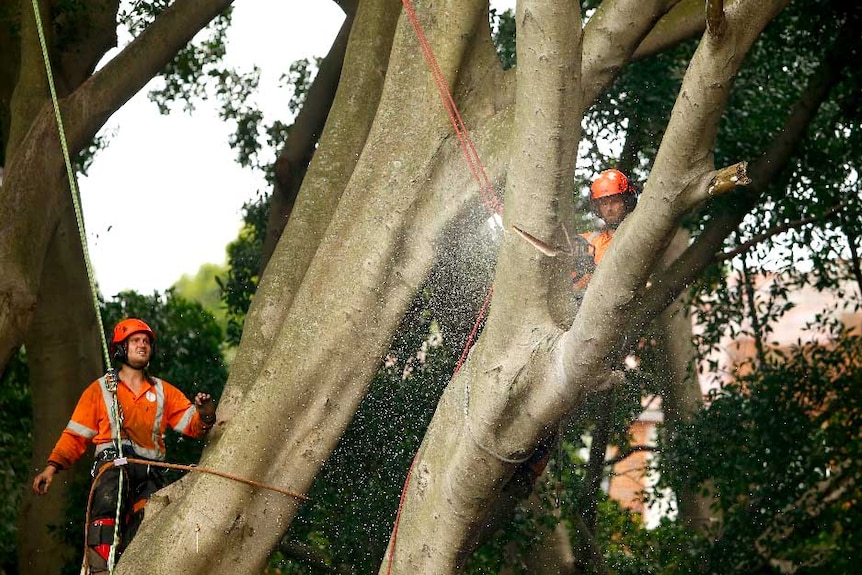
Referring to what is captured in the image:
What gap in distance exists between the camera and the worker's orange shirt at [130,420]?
23.2 feet

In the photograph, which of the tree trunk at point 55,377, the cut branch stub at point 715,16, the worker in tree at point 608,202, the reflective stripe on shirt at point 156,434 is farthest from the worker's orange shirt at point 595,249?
the tree trunk at point 55,377

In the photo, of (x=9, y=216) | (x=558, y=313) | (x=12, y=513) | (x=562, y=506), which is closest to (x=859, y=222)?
(x=562, y=506)

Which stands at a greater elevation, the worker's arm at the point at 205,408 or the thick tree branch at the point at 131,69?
the thick tree branch at the point at 131,69

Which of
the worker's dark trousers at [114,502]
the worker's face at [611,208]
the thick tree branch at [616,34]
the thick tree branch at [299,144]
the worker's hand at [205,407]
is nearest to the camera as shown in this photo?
the thick tree branch at [616,34]

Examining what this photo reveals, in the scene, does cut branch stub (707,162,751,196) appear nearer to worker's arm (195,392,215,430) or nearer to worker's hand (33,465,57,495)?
worker's arm (195,392,215,430)

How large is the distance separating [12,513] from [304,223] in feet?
17.3

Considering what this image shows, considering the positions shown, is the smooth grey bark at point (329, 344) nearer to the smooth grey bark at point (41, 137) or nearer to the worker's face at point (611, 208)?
the worker's face at point (611, 208)

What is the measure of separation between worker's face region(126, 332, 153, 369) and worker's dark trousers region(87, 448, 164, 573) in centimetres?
45

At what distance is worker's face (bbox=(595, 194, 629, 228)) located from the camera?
24.2ft

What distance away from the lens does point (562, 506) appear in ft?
34.4

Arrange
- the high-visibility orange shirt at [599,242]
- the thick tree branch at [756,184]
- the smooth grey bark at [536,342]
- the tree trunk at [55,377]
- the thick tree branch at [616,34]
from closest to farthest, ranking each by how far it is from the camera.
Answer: the smooth grey bark at [536,342]
the thick tree branch at [616,34]
the high-visibility orange shirt at [599,242]
the thick tree branch at [756,184]
the tree trunk at [55,377]

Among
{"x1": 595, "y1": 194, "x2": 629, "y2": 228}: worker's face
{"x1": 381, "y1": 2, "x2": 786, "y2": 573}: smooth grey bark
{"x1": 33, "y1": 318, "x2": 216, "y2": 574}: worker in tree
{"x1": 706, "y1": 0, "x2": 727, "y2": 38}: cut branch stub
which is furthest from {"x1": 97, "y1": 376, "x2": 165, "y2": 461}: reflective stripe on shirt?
{"x1": 706, "y1": 0, "x2": 727, "y2": 38}: cut branch stub

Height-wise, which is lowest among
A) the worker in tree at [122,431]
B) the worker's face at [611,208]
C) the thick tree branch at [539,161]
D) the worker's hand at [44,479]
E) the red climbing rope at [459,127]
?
the worker's hand at [44,479]

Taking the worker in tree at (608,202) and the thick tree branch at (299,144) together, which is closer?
the worker in tree at (608,202)
